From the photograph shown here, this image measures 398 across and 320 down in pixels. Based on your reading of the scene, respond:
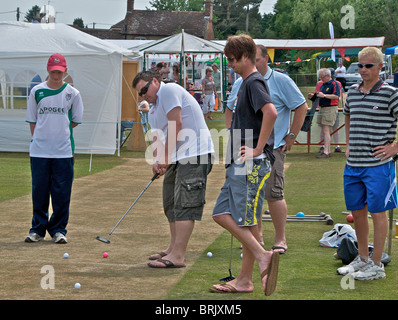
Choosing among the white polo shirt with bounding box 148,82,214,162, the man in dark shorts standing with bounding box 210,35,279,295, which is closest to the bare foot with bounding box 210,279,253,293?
the man in dark shorts standing with bounding box 210,35,279,295

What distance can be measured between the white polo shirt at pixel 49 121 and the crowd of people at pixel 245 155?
11 millimetres

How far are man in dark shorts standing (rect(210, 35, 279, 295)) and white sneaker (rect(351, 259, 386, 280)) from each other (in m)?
1.13

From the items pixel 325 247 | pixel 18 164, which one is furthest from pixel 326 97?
pixel 325 247

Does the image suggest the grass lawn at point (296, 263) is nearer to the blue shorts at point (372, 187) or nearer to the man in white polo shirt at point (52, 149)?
the man in white polo shirt at point (52, 149)

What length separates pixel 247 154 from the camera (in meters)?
5.55

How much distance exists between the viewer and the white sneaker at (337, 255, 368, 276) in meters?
6.42

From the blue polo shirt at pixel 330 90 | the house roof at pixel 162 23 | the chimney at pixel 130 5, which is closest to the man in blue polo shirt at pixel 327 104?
the blue polo shirt at pixel 330 90

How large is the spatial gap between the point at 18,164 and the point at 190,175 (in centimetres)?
1005

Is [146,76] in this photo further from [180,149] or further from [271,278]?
[271,278]

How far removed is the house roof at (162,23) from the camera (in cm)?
8119

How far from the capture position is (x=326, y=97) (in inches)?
681

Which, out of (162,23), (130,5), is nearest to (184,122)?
(162,23)

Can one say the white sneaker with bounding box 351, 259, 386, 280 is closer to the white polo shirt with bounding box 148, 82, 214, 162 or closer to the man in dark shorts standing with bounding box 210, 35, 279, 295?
the man in dark shorts standing with bounding box 210, 35, 279, 295
